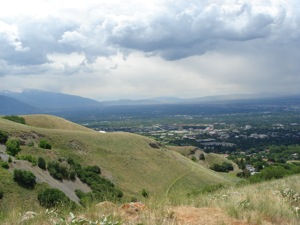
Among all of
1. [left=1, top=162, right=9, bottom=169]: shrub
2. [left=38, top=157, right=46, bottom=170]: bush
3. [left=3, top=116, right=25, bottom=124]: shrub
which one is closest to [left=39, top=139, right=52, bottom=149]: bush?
[left=38, top=157, right=46, bottom=170]: bush

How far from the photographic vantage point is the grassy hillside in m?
53.8

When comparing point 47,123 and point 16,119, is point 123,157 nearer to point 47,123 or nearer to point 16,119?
point 47,123

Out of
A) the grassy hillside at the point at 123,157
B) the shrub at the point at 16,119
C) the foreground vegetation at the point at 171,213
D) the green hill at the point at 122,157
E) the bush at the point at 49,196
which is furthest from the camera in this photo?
the shrub at the point at 16,119

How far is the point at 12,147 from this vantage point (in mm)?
48062

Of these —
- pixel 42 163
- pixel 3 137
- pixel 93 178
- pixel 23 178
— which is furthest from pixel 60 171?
pixel 3 137

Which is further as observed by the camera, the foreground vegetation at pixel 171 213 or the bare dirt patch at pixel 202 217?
the bare dirt patch at pixel 202 217

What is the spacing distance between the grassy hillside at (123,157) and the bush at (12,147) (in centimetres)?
99

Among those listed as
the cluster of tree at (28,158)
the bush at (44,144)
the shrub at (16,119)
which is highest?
the shrub at (16,119)

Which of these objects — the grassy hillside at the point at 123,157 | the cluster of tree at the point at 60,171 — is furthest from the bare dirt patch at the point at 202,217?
the grassy hillside at the point at 123,157

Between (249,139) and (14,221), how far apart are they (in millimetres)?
167355

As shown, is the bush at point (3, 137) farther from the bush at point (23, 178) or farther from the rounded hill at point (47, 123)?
the rounded hill at point (47, 123)

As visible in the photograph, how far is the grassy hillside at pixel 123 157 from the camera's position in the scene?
2117 inches

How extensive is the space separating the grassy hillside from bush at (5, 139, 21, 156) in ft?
3.24

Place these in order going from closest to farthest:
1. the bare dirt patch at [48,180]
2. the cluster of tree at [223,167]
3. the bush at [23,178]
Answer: the bush at [23,178], the bare dirt patch at [48,180], the cluster of tree at [223,167]
